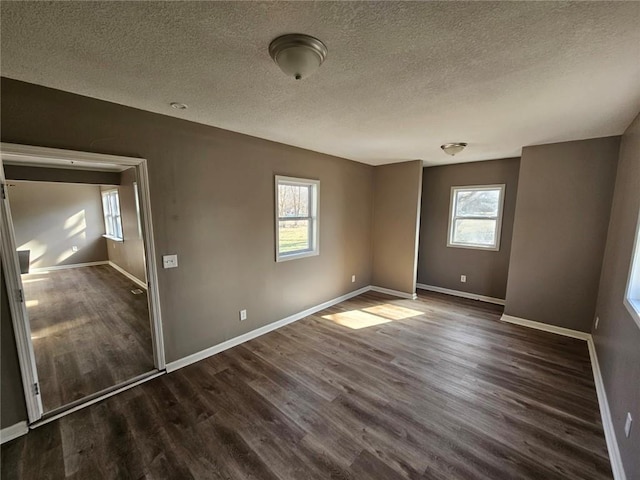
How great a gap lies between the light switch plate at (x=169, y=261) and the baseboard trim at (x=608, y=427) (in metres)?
3.65

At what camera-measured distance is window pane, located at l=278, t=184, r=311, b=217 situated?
12.3 feet

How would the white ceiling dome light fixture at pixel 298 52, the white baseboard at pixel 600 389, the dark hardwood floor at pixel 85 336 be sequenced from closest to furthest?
the white ceiling dome light fixture at pixel 298 52 < the white baseboard at pixel 600 389 < the dark hardwood floor at pixel 85 336

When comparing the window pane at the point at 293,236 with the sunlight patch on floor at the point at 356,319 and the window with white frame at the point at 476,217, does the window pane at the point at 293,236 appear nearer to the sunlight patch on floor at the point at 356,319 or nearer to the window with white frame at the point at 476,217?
the sunlight patch on floor at the point at 356,319

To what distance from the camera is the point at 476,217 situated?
4820 millimetres

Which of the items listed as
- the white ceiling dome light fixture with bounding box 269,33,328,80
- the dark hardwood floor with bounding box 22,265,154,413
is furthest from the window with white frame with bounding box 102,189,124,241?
the white ceiling dome light fixture with bounding box 269,33,328,80

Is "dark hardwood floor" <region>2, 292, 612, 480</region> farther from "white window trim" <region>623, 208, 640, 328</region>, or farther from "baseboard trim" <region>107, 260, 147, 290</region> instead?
"baseboard trim" <region>107, 260, 147, 290</region>

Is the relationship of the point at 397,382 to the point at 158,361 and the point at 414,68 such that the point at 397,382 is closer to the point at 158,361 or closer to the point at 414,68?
the point at 158,361

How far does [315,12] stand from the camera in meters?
1.16

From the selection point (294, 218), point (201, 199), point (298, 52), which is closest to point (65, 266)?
point (201, 199)

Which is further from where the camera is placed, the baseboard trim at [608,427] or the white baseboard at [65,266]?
the white baseboard at [65,266]

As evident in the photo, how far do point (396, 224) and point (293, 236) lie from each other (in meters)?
2.17

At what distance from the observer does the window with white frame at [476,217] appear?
4613 millimetres

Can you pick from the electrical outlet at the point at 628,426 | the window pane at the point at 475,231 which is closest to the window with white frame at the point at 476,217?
the window pane at the point at 475,231

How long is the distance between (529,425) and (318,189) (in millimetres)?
3477
